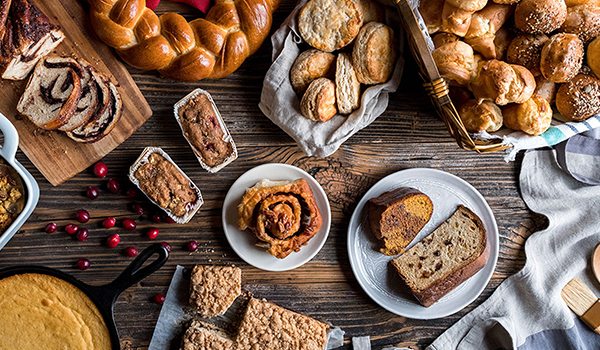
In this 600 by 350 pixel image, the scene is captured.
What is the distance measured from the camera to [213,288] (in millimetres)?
3049

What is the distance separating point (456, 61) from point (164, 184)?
131cm

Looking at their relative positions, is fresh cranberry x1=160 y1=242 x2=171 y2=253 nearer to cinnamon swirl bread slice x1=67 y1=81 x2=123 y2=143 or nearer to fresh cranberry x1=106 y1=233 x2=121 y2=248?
fresh cranberry x1=106 y1=233 x2=121 y2=248

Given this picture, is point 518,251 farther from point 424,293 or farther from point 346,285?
point 346,285

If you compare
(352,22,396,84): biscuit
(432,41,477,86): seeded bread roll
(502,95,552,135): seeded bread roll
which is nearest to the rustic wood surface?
(352,22,396,84): biscuit

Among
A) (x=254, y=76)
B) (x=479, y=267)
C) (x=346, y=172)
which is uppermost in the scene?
(x=254, y=76)

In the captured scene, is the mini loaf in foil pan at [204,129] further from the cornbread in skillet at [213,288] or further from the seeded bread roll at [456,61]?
the seeded bread roll at [456,61]

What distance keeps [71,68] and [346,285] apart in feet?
5.08

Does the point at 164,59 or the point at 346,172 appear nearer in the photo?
the point at 164,59

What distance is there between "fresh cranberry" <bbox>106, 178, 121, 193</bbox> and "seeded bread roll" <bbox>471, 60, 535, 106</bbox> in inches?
61.9

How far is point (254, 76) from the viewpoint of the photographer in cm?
309

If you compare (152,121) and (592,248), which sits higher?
(152,121)

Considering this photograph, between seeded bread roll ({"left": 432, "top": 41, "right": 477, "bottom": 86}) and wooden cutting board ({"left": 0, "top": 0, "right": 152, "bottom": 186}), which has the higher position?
wooden cutting board ({"left": 0, "top": 0, "right": 152, "bottom": 186})

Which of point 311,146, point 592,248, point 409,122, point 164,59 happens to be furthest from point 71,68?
point 592,248

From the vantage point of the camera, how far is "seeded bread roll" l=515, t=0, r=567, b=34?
270 cm
